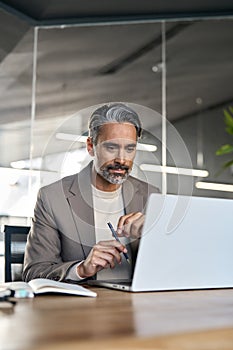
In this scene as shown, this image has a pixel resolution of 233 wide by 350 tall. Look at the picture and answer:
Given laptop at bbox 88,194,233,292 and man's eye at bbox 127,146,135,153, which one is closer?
laptop at bbox 88,194,233,292

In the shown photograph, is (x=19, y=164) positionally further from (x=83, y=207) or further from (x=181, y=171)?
(x=83, y=207)

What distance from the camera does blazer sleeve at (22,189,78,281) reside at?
5.50ft

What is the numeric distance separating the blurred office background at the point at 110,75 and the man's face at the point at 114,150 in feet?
6.57

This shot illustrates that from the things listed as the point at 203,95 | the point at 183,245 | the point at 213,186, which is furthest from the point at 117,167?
the point at 203,95

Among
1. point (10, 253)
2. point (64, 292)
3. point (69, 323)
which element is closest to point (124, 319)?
point (69, 323)

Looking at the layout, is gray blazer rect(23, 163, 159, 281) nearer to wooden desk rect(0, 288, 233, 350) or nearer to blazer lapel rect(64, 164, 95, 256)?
blazer lapel rect(64, 164, 95, 256)

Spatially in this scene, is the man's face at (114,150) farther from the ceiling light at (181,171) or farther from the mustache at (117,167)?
the ceiling light at (181,171)

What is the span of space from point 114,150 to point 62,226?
0.31m

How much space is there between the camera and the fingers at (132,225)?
1.48 m

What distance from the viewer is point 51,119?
3982mm

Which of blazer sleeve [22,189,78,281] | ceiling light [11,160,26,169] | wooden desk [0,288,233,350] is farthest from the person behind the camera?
ceiling light [11,160,26,169]

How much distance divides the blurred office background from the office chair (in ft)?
5.41

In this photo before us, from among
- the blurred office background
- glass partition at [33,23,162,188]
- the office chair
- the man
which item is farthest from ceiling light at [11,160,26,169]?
the man

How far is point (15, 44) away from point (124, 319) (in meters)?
3.47
